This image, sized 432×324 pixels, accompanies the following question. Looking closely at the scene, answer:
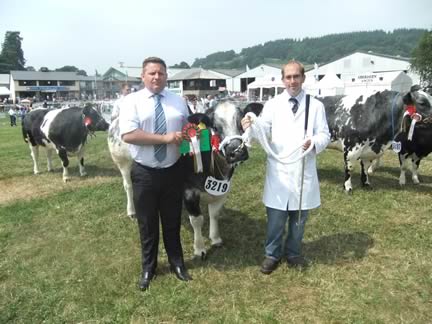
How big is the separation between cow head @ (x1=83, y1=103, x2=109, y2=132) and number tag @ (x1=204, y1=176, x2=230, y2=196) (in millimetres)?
5596

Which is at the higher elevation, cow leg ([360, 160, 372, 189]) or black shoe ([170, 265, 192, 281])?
cow leg ([360, 160, 372, 189])

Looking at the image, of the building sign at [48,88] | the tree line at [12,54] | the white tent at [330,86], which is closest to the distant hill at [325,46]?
the tree line at [12,54]

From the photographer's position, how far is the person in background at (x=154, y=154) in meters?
3.51

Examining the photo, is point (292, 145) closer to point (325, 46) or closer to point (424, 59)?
point (424, 59)

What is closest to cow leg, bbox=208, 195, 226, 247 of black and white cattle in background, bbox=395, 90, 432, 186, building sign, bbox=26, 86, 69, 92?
black and white cattle in background, bbox=395, 90, 432, 186

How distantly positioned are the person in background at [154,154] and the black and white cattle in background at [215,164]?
31 cm

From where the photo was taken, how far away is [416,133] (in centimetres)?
732

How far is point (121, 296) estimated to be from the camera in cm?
388

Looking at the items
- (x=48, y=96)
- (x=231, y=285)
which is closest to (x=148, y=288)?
(x=231, y=285)

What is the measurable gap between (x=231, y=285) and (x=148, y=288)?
0.87 meters

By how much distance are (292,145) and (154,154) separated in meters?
1.38

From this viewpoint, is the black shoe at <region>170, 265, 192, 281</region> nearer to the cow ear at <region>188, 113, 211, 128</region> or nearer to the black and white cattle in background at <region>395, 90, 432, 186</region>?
the cow ear at <region>188, 113, 211, 128</region>

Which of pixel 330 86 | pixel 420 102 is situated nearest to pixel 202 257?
pixel 420 102

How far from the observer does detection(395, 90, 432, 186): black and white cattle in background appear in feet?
21.4
